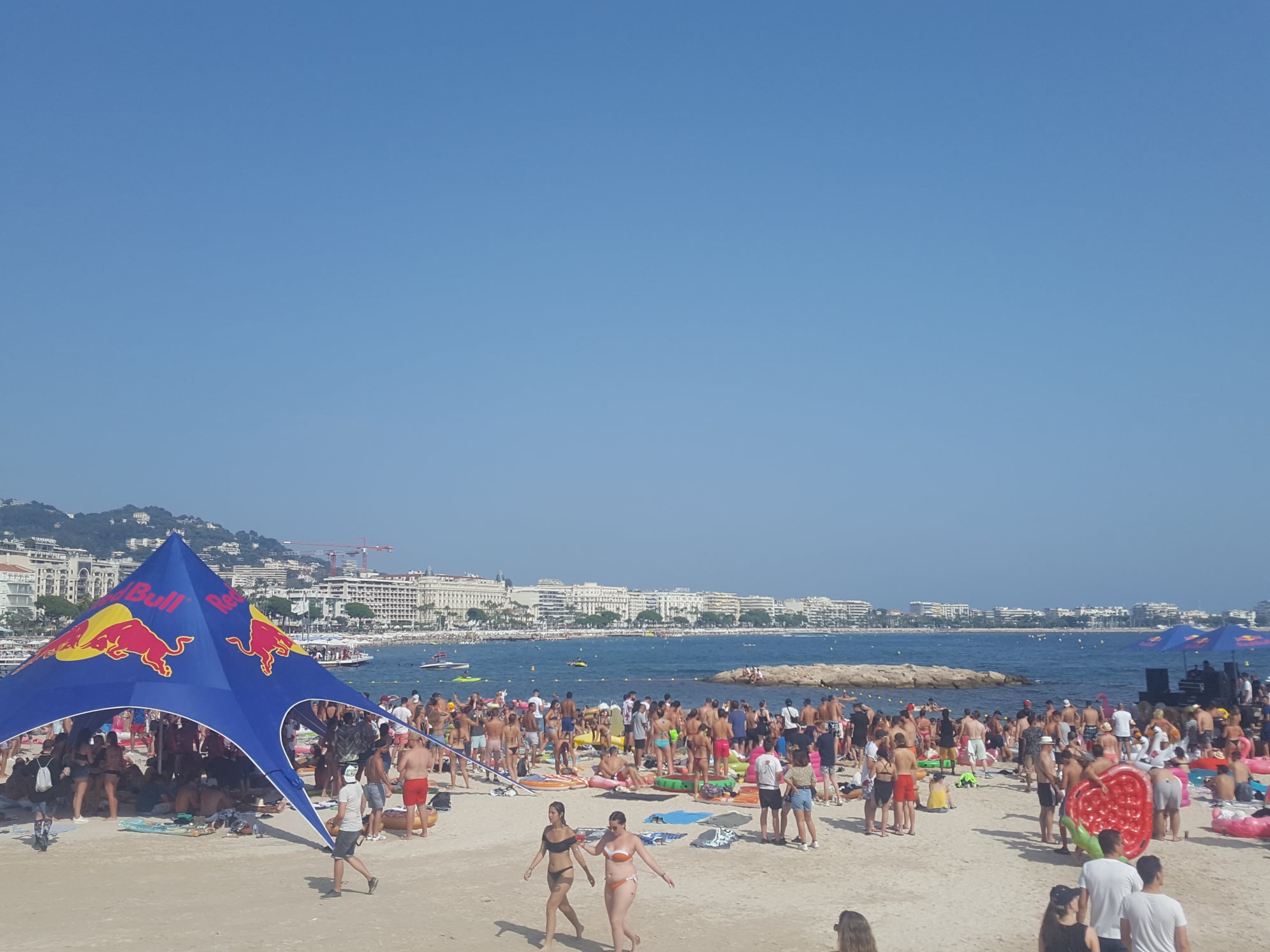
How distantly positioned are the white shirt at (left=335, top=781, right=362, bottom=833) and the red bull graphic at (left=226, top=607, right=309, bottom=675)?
455 cm

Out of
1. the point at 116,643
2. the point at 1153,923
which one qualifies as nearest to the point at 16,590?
the point at 116,643

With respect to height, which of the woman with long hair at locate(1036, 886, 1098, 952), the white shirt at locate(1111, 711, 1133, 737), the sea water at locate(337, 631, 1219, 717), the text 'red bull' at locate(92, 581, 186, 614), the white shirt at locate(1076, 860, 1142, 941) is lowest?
the sea water at locate(337, 631, 1219, 717)

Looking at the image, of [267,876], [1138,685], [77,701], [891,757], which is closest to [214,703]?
[77,701]

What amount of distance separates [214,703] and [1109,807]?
36.0 ft

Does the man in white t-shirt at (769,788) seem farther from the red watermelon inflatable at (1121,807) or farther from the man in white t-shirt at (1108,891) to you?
the man in white t-shirt at (1108,891)

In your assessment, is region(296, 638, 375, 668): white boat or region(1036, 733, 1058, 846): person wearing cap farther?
region(296, 638, 375, 668): white boat

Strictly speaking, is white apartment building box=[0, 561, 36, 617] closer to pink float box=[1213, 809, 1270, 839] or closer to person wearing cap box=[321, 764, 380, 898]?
person wearing cap box=[321, 764, 380, 898]

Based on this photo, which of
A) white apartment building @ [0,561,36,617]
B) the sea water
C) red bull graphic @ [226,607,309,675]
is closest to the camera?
red bull graphic @ [226,607,309,675]

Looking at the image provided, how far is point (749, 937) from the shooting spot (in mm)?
8602

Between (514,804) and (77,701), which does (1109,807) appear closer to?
(514,804)

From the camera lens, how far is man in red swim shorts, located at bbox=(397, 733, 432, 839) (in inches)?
490

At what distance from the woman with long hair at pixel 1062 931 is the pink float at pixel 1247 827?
30.7ft

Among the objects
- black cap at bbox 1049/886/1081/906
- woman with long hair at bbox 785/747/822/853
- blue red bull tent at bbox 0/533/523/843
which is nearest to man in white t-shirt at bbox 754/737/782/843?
woman with long hair at bbox 785/747/822/853

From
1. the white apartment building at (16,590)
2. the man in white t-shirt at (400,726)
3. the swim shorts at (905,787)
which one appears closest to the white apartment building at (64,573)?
the white apartment building at (16,590)
